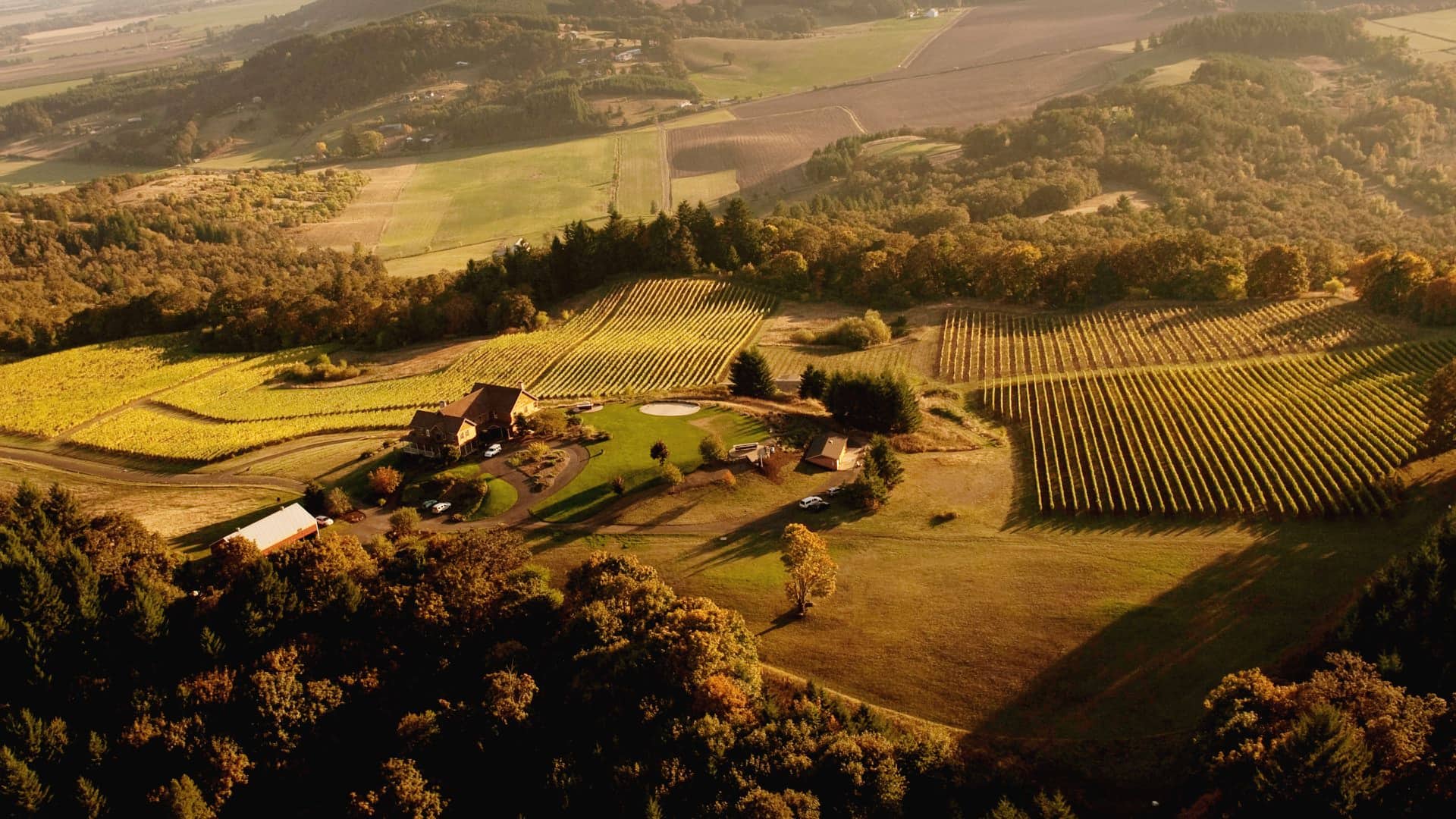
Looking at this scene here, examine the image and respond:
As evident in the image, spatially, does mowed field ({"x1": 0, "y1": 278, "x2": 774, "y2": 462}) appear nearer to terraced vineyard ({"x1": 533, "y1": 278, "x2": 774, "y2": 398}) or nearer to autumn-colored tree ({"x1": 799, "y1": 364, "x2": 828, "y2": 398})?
terraced vineyard ({"x1": 533, "y1": 278, "x2": 774, "y2": 398})

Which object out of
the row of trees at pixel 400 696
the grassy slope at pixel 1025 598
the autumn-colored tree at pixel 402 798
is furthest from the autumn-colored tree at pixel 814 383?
the autumn-colored tree at pixel 402 798

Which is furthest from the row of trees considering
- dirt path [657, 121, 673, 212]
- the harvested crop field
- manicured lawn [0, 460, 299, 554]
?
the harvested crop field

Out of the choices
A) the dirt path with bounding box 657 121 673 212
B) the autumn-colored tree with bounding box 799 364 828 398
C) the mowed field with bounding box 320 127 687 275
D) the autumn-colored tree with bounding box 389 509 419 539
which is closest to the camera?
the autumn-colored tree with bounding box 389 509 419 539

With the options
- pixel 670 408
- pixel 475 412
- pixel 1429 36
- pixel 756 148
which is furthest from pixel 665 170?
pixel 1429 36

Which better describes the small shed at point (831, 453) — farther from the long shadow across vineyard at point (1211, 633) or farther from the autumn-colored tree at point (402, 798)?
the autumn-colored tree at point (402, 798)

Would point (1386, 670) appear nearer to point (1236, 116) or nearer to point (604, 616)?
point (604, 616)

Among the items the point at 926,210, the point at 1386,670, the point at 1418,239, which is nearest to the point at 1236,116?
the point at 1418,239
